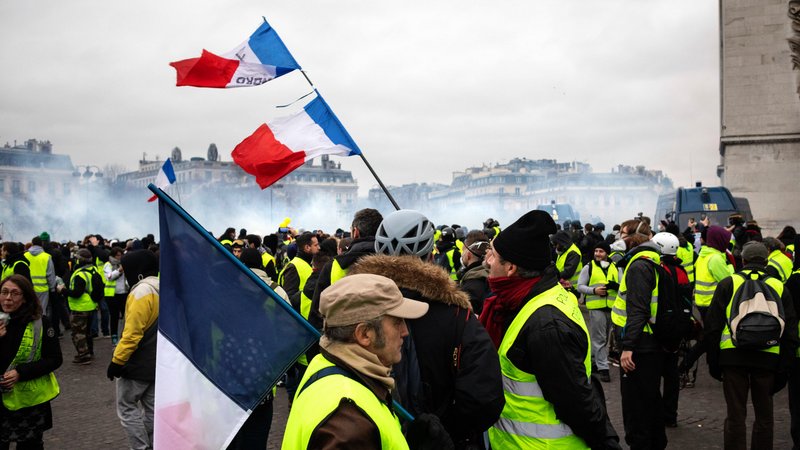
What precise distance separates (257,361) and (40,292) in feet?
35.8

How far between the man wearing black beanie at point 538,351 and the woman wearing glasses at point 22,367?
3.44 m

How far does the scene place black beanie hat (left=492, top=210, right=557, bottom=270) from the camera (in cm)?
337

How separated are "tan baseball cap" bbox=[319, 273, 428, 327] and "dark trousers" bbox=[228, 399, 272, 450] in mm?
2952

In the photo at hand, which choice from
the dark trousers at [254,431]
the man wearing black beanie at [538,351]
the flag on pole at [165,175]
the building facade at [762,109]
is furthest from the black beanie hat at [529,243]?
the building facade at [762,109]

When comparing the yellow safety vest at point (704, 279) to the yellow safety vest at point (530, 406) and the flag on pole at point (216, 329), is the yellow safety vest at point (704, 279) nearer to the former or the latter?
the yellow safety vest at point (530, 406)

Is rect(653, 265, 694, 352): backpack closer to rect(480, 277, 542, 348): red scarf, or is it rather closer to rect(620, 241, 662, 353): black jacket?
rect(620, 241, 662, 353): black jacket

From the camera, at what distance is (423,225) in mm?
3756

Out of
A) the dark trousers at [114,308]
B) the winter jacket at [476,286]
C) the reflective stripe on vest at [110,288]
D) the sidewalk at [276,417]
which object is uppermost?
the winter jacket at [476,286]

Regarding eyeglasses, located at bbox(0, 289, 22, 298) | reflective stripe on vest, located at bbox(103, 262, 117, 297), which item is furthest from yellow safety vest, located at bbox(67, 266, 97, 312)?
eyeglasses, located at bbox(0, 289, 22, 298)

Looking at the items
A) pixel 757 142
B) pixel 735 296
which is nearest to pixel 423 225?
pixel 735 296

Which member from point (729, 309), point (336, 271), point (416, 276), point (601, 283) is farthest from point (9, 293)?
point (601, 283)

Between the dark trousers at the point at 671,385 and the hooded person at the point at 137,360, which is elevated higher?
the hooded person at the point at 137,360

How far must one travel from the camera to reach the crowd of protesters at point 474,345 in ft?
7.05

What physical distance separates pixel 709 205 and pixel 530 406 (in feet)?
51.5
